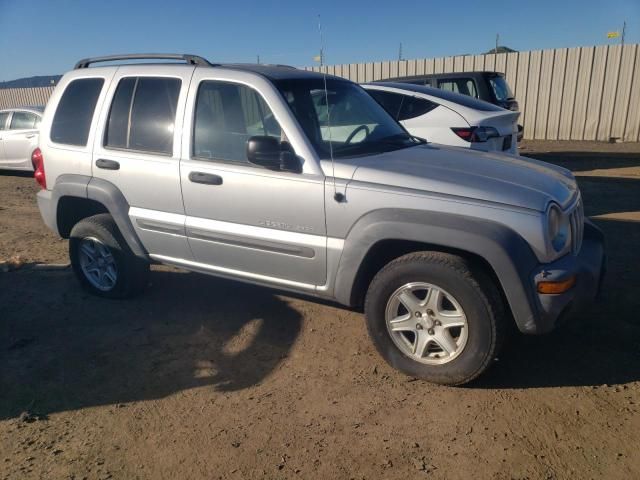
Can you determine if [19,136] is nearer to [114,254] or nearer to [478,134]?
A: [114,254]

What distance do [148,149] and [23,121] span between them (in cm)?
945

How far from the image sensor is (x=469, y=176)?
3.31 m

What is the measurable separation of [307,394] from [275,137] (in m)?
1.68

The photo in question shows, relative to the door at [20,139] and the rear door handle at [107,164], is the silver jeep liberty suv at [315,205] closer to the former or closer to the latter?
the rear door handle at [107,164]

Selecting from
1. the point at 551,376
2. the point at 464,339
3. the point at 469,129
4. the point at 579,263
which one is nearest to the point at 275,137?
the point at 464,339

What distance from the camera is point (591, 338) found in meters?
3.82

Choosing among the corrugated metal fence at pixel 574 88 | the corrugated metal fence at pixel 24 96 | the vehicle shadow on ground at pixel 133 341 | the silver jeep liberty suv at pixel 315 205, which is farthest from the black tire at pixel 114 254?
the corrugated metal fence at pixel 24 96

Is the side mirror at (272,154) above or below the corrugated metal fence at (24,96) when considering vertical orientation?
above

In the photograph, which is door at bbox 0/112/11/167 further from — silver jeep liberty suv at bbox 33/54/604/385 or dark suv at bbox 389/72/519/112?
dark suv at bbox 389/72/519/112

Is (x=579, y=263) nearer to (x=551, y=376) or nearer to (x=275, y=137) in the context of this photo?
(x=551, y=376)

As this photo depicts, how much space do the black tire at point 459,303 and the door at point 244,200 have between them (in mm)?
463

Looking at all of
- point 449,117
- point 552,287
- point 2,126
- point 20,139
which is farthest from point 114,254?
point 2,126

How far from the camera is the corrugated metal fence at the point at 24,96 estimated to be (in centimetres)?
2497

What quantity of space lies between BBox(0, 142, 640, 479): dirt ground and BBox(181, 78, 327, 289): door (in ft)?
2.06
